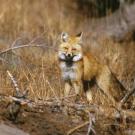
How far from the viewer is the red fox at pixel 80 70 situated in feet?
34.9

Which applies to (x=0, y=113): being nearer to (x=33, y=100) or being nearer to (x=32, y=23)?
(x=33, y=100)

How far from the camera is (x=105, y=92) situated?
35.2 ft

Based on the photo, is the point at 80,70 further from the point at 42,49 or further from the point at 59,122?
the point at 42,49

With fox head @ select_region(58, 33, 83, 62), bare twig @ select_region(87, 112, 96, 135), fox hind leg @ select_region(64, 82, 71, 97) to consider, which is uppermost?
fox head @ select_region(58, 33, 83, 62)

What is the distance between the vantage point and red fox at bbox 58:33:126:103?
10.6 meters

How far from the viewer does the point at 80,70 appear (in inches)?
422

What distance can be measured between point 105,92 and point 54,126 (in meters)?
2.35

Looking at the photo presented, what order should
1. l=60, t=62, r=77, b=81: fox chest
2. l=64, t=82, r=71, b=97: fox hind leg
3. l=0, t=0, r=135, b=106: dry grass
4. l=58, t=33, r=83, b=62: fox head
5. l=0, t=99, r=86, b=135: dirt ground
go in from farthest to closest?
l=60, t=62, r=77, b=81: fox chest, l=58, t=33, r=83, b=62: fox head, l=64, t=82, r=71, b=97: fox hind leg, l=0, t=0, r=135, b=106: dry grass, l=0, t=99, r=86, b=135: dirt ground

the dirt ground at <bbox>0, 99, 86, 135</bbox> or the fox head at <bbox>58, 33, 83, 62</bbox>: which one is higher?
the fox head at <bbox>58, 33, 83, 62</bbox>

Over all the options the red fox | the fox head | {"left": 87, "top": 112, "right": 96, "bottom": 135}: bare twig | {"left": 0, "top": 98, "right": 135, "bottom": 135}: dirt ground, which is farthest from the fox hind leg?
{"left": 87, "top": 112, "right": 96, "bottom": 135}: bare twig

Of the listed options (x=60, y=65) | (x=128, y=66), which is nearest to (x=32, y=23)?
(x=128, y=66)

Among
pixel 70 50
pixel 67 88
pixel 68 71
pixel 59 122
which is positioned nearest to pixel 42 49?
pixel 68 71

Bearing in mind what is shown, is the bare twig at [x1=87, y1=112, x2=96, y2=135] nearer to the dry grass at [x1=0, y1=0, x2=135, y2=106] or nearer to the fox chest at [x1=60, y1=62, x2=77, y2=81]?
the dry grass at [x1=0, y1=0, x2=135, y2=106]

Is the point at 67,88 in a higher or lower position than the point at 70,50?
lower
